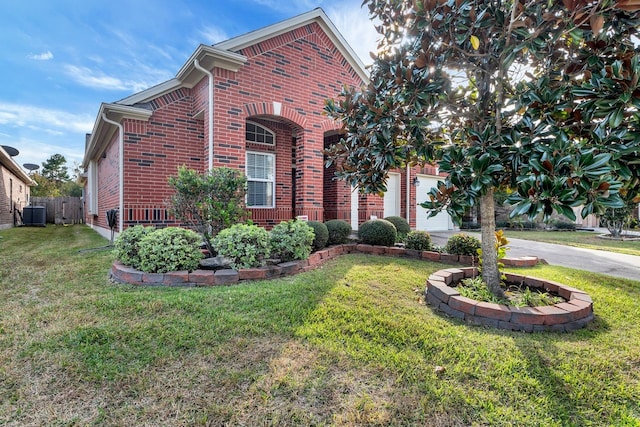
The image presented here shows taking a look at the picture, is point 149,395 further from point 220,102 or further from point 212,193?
point 220,102

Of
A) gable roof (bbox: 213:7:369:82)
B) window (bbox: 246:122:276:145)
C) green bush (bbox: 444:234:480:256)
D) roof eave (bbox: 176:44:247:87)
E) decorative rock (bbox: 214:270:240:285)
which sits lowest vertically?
decorative rock (bbox: 214:270:240:285)

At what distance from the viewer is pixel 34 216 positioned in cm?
1644

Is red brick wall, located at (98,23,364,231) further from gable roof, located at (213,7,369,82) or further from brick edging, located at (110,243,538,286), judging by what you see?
brick edging, located at (110,243,538,286)

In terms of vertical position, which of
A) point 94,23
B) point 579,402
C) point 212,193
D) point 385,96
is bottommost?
point 579,402

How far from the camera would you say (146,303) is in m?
3.32

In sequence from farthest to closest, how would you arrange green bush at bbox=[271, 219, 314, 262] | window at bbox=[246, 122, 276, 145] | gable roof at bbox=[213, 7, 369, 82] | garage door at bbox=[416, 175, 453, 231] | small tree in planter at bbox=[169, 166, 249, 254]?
garage door at bbox=[416, 175, 453, 231], window at bbox=[246, 122, 276, 145], gable roof at bbox=[213, 7, 369, 82], small tree in planter at bbox=[169, 166, 249, 254], green bush at bbox=[271, 219, 314, 262]

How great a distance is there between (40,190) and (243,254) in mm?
37805

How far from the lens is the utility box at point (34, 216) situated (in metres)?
16.3

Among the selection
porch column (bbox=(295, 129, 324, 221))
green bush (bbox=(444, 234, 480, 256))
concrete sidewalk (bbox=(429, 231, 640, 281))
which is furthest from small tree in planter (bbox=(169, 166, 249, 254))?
concrete sidewalk (bbox=(429, 231, 640, 281))

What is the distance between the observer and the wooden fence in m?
20.4

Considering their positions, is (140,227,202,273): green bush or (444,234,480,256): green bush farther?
(444,234,480,256): green bush

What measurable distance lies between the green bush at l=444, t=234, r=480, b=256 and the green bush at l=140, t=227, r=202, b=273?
5021 millimetres

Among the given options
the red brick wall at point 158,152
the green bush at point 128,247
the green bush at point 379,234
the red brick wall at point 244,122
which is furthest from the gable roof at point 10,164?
the green bush at point 379,234

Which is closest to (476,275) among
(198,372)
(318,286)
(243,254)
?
(318,286)
